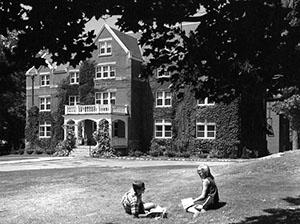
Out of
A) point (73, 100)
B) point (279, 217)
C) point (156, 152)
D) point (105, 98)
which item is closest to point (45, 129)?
point (73, 100)

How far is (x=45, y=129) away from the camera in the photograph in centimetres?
4806

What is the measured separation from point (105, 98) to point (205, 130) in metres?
10.8

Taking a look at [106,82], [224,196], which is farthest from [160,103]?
[224,196]

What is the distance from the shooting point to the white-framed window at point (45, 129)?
4781cm

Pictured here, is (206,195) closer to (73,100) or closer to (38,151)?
(38,151)

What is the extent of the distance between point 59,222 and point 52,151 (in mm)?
35238

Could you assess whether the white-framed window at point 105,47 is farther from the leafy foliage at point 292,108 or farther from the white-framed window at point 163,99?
the leafy foliage at point 292,108

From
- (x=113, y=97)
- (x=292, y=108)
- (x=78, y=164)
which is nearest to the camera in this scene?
(x=78, y=164)

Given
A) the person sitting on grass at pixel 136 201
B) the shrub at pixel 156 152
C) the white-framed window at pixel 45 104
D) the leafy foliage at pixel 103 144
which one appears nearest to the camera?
the person sitting on grass at pixel 136 201

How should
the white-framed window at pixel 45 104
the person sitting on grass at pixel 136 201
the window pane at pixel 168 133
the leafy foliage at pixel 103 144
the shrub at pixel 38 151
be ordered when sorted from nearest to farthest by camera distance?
the person sitting on grass at pixel 136 201
the leafy foliage at pixel 103 144
the window pane at pixel 168 133
the shrub at pixel 38 151
the white-framed window at pixel 45 104

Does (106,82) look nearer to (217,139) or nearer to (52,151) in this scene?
(52,151)

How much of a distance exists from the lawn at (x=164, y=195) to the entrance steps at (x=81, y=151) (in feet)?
70.1

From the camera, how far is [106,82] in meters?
44.8

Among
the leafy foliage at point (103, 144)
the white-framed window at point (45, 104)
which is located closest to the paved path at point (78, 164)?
the leafy foliage at point (103, 144)
